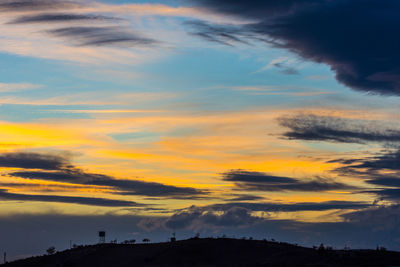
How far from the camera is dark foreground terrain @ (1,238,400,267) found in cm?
10875

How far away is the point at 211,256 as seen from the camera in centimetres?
12875

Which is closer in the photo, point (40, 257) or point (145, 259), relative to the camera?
point (145, 259)

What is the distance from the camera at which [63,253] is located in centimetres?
15338

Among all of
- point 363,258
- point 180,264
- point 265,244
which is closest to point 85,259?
point 180,264

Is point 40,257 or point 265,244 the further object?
point 40,257

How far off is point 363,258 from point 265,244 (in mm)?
28238

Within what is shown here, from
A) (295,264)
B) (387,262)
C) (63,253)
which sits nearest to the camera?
(387,262)

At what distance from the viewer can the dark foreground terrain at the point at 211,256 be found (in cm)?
10875

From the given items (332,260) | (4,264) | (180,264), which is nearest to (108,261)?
(180,264)

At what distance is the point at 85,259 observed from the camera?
465 ft

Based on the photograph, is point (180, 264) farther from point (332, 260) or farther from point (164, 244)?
point (332, 260)

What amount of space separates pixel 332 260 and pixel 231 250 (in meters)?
27.7

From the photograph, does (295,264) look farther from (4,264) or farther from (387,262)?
(4,264)

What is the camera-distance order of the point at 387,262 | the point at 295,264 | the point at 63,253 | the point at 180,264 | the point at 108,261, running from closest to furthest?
the point at 387,262
the point at 295,264
the point at 180,264
the point at 108,261
the point at 63,253
